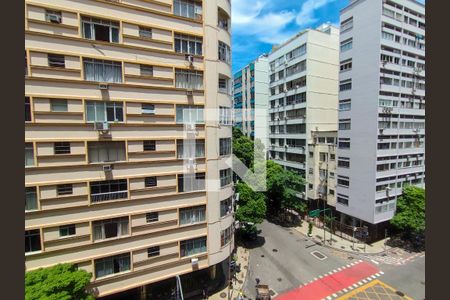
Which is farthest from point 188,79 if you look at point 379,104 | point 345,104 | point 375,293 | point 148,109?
point 375,293

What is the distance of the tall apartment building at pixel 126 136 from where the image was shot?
13422mm

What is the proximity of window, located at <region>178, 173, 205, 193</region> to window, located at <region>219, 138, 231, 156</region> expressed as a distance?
2.71 metres

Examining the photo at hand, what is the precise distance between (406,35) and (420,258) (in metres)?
28.9

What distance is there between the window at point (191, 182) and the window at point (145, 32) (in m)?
10.8

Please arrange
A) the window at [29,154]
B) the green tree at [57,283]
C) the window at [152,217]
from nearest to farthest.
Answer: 1. the green tree at [57,283]
2. the window at [29,154]
3. the window at [152,217]

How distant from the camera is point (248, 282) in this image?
21906mm

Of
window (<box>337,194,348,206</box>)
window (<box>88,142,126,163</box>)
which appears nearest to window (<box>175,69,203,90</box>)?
window (<box>88,142,126,163</box>)

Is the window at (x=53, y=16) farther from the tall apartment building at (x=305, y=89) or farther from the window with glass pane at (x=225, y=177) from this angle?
the tall apartment building at (x=305, y=89)

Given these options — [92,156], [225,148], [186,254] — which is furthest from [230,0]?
[186,254]

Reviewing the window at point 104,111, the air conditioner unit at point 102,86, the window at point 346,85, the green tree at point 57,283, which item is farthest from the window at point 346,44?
the green tree at point 57,283

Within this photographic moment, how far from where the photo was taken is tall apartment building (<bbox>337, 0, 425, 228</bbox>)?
1072 inches

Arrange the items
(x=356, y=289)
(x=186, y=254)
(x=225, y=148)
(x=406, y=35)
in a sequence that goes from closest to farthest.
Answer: (x=186, y=254) < (x=225, y=148) < (x=356, y=289) < (x=406, y=35)

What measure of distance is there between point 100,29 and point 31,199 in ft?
39.4

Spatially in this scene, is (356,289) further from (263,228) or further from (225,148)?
(225,148)
